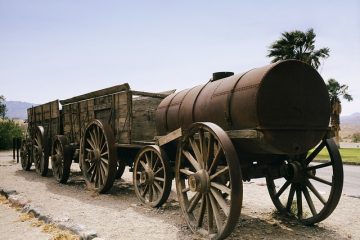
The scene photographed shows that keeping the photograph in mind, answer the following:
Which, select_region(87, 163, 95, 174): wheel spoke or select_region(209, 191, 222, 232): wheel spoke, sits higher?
select_region(87, 163, 95, 174): wheel spoke

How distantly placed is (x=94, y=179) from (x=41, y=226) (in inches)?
116

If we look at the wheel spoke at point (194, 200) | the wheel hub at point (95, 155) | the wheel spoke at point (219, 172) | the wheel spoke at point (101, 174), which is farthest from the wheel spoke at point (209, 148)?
the wheel hub at point (95, 155)

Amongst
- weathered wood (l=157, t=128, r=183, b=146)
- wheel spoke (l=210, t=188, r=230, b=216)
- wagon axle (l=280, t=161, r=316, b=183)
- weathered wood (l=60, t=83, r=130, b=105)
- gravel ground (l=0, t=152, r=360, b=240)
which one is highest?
weathered wood (l=60, t=83, r=130, b=105)

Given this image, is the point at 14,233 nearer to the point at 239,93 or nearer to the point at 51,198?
the point at 51,198

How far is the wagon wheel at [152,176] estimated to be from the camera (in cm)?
627

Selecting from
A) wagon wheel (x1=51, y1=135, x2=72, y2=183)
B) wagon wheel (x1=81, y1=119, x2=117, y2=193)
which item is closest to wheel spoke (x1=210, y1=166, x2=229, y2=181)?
wagon wheel (x1=81, y1=119, x2=117, y2=193)

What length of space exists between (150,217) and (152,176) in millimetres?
910

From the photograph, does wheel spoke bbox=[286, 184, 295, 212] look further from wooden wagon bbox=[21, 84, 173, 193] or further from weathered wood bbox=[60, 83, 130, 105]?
weathered wood bbox=[60, 83, 130, 105]

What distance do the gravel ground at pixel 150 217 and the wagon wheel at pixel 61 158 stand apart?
830 mm

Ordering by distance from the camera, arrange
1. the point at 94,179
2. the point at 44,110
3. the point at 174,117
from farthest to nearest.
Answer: the point at 44,110, the point at 94,179, the point at 174,117

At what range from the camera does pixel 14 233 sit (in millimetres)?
5215

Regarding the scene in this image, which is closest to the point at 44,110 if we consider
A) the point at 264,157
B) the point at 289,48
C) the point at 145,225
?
the point at 145,225

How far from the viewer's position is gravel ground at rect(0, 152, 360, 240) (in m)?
4.98

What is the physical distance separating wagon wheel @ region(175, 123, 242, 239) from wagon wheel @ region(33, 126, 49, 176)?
7.09 m
